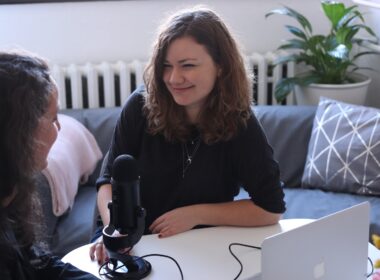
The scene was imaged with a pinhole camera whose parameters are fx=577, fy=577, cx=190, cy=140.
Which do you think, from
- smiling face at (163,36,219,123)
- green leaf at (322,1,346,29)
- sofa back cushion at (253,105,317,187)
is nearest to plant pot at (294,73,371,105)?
sofa back cushion at (253,105,317,187)

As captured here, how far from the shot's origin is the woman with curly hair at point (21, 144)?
1.04 meters

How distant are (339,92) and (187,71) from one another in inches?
60.0

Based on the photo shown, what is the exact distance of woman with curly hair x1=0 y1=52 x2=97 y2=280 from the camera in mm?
1038

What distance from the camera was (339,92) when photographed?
9.95 ft

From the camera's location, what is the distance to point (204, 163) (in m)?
1.77

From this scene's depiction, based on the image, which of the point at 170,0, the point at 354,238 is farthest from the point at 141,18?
the point at 354,238

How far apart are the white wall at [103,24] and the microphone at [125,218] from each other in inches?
77.6

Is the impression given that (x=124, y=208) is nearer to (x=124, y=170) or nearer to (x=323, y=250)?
(x=124, y=170)

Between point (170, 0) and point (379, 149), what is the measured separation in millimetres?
1404

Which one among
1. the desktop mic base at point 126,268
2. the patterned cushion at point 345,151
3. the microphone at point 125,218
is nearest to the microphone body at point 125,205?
the microphone at point 125,218

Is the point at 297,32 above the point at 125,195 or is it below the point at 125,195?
above

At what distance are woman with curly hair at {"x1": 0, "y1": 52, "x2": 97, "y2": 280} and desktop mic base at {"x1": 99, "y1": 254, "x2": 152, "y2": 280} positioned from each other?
0.24 meters

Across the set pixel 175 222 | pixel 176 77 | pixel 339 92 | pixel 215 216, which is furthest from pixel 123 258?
pixel 339 92

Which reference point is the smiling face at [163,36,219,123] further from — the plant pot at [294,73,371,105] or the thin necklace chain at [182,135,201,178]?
the plant pot at [294,73,371,105]
